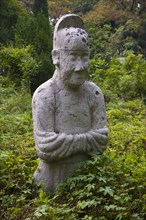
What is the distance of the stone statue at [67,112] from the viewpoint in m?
3.91

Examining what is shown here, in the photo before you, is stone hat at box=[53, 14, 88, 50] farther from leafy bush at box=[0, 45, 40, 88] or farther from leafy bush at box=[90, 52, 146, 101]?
leafy bush at box=[0, 45, 40, 88]

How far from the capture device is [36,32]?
12.7 metres

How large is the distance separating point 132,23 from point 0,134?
48.2 ft

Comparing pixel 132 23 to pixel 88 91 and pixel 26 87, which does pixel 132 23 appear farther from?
pixel 88 91

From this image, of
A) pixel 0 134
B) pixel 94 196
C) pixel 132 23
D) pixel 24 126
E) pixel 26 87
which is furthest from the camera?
pixel 132 23

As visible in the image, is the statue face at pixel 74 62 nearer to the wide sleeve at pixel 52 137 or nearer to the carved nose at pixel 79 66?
the carved nose at pixel 79 66

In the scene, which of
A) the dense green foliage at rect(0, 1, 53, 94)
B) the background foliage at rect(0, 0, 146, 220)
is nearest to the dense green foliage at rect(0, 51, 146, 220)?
the background foliage at rect(0, 0, 146, 220)

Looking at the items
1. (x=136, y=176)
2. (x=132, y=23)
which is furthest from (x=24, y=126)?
(x=132, y=23)

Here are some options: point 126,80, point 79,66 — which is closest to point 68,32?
point 79,66

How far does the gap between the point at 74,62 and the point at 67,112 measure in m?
0.50

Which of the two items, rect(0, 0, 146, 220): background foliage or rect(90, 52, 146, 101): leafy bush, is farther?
rect(90, 52, 146, 101): leafy bush

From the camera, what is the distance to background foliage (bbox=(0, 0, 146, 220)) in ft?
11.9

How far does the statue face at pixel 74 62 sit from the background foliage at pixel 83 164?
0.78 meters

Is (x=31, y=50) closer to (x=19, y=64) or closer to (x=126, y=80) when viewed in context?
(x=19, y=64)
